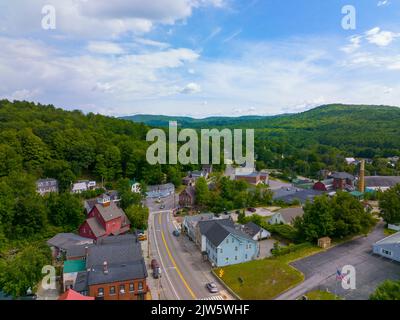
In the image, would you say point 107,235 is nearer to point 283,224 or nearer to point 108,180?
point 283,224

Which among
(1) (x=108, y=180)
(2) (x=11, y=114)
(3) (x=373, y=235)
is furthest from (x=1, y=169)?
(3) (x=373, y=235)

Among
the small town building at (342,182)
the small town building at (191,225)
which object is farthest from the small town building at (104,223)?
the small town building at (342,182)

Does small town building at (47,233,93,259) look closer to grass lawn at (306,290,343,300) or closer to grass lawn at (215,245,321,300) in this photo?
grass lawn at (215,245,321,300)

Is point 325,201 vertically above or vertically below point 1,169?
below

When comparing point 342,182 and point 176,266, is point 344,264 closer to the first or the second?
point 176,266

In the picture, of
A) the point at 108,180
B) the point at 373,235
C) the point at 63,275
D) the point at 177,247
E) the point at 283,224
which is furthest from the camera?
the point at 108,180

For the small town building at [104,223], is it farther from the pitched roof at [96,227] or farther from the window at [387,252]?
the window at [387,252]

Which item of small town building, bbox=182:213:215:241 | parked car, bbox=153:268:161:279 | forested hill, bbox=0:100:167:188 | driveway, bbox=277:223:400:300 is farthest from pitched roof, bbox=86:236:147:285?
forested hill, bbox=0:100:167:188

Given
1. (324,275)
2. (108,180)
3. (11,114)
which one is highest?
(11,114)

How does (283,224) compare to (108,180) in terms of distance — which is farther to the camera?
(108,180)
